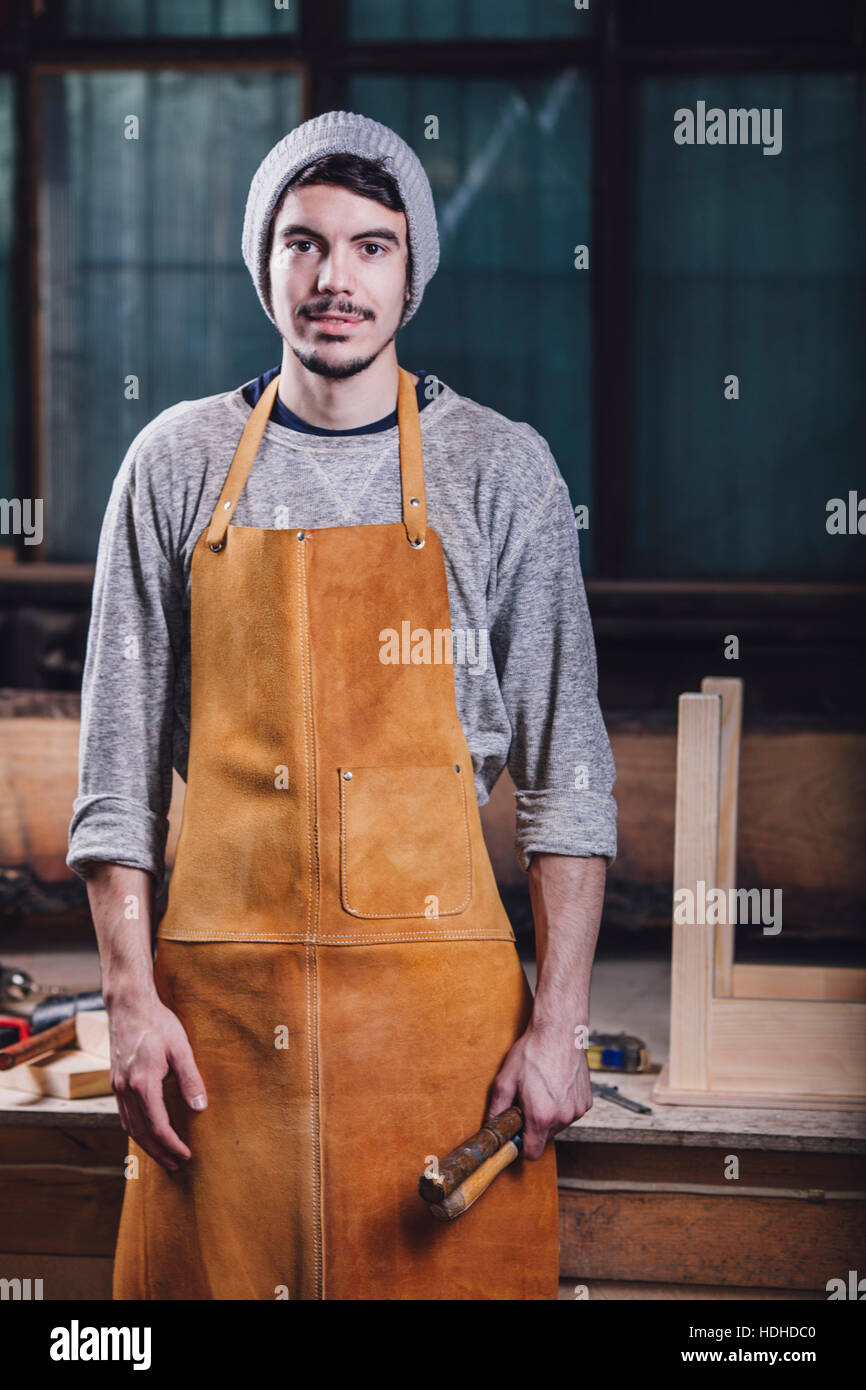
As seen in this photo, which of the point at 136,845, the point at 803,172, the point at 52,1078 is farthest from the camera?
the point at 803,172

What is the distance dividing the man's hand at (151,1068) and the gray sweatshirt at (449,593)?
0.19 meters

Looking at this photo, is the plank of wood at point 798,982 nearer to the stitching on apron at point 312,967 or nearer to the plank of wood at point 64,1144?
the stitching on apron at point 312,967

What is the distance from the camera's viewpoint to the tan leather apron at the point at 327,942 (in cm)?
181

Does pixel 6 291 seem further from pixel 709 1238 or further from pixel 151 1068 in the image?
pixel 709 1238

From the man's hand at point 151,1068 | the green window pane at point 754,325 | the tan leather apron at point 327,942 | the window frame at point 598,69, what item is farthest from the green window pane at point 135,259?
the man's hand at point 151,1068

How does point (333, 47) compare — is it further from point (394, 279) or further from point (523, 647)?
point (523, 647)

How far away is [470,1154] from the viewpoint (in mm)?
1744

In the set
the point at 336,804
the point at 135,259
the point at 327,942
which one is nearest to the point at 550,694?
the point at 336,804

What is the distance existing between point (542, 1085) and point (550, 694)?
521 mm

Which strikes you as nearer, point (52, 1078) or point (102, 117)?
point (52, 1078)

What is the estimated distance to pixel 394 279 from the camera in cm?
191

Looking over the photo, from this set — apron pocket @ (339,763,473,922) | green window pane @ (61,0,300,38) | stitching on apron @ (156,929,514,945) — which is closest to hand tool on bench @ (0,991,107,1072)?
stitching on apron @ (156,929,514,945)

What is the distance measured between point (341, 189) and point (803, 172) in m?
1.69
